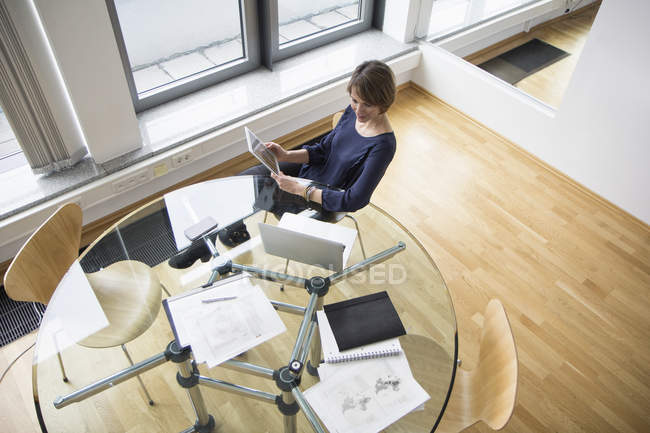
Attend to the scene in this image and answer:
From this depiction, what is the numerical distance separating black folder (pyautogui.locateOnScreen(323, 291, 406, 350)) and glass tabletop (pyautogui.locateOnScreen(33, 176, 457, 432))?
5 cm

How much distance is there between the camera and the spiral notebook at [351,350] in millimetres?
1675

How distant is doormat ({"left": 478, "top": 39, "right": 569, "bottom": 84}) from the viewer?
3410 mm

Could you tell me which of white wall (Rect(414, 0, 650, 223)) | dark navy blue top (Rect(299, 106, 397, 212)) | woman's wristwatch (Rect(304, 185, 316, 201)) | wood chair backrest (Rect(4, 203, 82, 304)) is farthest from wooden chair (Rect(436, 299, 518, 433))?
white wall (Rect(414, 0, 650, 223))

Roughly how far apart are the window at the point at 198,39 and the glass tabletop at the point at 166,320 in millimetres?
1281

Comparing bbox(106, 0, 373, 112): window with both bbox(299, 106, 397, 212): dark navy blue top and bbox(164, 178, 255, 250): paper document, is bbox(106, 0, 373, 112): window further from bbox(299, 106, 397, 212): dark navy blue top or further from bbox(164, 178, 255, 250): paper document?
bbox(299, 106, 397, 212): dark navy blue top

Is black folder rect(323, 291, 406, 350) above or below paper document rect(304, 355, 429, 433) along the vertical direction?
above

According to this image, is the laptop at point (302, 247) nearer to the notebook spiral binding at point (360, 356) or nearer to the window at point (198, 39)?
the notebook spiral binding at point (360, 356)

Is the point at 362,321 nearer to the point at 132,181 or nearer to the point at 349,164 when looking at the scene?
the point at 349,164

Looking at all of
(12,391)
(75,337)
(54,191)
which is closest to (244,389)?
(75,337)

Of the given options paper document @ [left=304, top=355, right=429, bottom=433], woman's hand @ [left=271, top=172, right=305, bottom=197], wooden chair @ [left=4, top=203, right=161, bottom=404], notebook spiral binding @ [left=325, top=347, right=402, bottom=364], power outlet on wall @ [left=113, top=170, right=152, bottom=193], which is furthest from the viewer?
power outlet on wall @ [left=113, top=170, right=152, bottom=193]

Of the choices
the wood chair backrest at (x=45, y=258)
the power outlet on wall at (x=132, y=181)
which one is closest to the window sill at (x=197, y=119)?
the power outlet on wall at (x=132, y=181)

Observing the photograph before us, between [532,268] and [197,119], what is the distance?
7.60 feet

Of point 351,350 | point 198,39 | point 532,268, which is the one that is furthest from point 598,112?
point 198,39

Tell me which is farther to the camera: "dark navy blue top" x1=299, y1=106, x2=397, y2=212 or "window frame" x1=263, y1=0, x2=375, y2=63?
"window frame" x1=263, y1=0, x2=375, y2=63
